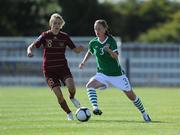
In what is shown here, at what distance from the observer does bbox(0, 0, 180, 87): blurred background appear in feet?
126

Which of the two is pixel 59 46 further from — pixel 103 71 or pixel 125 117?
pixel 125 117

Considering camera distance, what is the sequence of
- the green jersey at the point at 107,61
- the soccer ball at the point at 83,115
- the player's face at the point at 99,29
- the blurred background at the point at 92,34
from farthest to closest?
the blurred background at the point at 92,34
the green jersey at the point at 107,61
the player's face at the point at 99,29
the soccer ball at the point at 83,115

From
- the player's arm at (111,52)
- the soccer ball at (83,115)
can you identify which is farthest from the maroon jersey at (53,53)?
the soccer ball at (83,115)

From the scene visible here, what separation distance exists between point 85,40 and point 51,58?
23.9m

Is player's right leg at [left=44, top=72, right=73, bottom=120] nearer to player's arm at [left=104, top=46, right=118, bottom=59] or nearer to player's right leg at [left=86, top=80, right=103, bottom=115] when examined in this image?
player's right leg at [left=86, top=80, right=103, bottom=115]

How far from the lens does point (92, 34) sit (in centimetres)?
6400

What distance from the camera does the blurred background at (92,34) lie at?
3838 centimetres

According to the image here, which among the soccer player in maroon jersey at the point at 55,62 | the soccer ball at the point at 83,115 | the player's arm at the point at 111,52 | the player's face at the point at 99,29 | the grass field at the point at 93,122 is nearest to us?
the grass field at the point at 93,122

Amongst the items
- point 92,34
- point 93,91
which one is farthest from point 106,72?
point 92,34

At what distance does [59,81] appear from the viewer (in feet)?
52.6

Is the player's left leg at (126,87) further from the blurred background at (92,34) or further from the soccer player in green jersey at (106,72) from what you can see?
the blurred background at (92,34)

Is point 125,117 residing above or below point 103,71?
below

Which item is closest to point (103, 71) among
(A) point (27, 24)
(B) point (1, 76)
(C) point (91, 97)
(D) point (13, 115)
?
(C) point (91, 97)

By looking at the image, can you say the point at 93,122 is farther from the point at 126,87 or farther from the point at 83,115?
the point at 126,87
